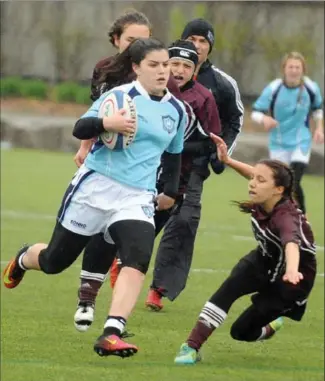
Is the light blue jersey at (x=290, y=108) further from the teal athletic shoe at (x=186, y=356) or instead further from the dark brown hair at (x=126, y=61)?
the teal athletic shoe at (x=186, y=356)

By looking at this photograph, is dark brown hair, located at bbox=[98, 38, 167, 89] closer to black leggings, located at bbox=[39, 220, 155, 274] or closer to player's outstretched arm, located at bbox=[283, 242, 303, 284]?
black leggings, located at bbox=[39, 220, 155, 274]

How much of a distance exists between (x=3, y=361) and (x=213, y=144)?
8.77ft

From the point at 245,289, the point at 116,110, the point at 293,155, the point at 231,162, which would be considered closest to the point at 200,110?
the point at 231,162

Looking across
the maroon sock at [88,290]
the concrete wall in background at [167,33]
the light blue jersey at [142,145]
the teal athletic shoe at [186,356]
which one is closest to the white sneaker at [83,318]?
the maroon sock at [88,290]

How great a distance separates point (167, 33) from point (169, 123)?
25.7 metres

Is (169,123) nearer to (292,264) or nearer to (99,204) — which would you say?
(99,204)

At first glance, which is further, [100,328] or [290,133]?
[290,133]

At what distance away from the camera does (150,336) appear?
413 inches

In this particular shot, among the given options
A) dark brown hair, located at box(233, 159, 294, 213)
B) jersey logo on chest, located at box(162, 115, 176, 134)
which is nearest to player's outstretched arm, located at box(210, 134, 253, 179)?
dark brown hair, located at box(233, 159, 294, 213)

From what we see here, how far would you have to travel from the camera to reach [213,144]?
1102 cm

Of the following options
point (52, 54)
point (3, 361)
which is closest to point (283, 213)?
point (3, 361)

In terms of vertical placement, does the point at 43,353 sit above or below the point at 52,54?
above

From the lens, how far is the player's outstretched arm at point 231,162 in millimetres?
9695

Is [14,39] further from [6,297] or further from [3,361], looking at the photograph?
[3,361]
